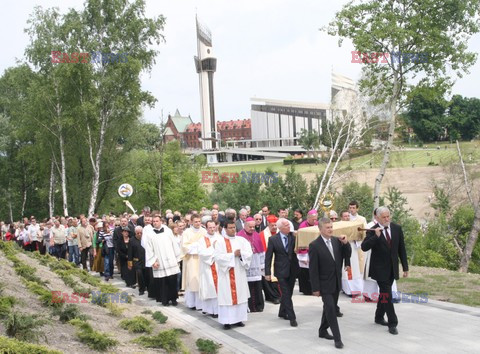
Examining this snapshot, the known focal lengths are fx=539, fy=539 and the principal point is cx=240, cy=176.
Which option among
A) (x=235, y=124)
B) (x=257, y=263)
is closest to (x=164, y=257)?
(x=257, y=263)

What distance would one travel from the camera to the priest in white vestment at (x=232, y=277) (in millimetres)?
9406

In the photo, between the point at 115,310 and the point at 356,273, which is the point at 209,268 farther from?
the point at 356,273

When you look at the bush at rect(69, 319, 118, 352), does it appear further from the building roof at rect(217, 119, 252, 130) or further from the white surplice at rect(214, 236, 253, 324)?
the building roof at rect(217, 119, 252, 130)

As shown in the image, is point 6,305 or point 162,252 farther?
point 162,252

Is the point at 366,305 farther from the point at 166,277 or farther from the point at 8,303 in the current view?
the point at 8,303

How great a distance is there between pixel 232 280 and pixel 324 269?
2135 millimetres

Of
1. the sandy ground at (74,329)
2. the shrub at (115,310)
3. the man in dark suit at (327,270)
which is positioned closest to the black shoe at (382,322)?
the man in dark suit at (327,270)

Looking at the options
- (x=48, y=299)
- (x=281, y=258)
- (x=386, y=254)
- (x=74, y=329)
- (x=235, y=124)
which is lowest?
(x=74, y=329)

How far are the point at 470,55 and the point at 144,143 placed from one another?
993 inches

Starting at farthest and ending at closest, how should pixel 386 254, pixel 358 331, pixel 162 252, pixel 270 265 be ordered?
pixel 162 252, pixel 270 265, pixel 358 331, pixel 386 254

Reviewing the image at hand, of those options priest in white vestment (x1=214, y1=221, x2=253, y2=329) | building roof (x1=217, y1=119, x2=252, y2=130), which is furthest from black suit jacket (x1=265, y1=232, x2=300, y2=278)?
building roof (x1=217, y1=119, x2=252, y2=130)

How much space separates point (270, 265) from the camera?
9.40 metres

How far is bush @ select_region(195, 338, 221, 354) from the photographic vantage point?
25.4 ft

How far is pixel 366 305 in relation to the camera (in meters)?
10.5
